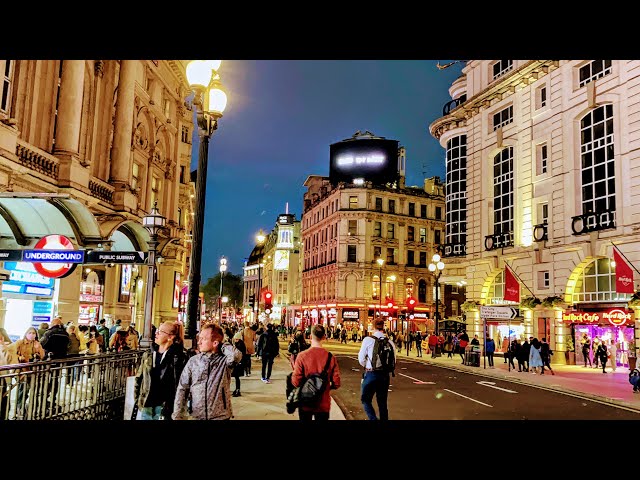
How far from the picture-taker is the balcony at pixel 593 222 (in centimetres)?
2794

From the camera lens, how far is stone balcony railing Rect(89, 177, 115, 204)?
71.8ft

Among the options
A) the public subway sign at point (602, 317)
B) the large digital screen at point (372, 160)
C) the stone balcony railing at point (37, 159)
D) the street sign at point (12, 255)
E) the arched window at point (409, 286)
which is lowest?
the public subway sign at point (602, 317)

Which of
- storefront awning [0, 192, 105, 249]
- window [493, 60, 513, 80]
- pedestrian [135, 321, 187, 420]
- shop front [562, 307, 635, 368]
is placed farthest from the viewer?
window [493, 60, 513, 80]

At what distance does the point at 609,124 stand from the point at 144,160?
24424 mm

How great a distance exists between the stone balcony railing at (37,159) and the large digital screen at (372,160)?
6107cm

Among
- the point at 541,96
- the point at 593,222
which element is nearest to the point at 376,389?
the point at 593,222

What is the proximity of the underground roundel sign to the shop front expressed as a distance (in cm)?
2483

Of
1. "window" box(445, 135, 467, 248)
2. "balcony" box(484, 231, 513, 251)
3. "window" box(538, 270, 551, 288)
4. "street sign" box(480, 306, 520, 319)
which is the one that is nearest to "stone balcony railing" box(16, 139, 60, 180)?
"street sign" box(480, 306, 520, 319)

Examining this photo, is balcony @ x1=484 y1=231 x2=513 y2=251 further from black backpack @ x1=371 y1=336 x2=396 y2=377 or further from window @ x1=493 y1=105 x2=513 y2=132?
black backpack @ x1=371 y1=336 x2=396 y2=377

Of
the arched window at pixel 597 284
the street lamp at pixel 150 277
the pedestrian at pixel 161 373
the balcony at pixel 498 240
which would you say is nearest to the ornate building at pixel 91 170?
the street lamp at pixel 150 277

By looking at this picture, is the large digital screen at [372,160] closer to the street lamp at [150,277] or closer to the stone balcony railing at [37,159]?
the stone balcony railing at [37,159]

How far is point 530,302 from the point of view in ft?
105

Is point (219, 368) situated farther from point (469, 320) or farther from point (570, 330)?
point (469, 320)
